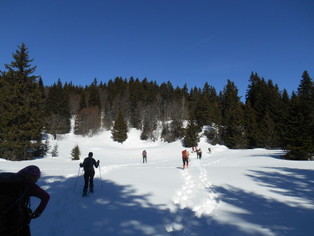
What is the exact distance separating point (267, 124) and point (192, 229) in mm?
42174

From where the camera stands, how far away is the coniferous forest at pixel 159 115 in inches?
974

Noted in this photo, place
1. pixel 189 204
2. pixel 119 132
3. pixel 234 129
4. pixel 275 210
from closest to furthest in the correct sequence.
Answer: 1. pixel 275 210
2. pixel 189 204
3. pixel 234 129
4. pixel 119 132

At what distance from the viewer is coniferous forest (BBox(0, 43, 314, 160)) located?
81.1 ft

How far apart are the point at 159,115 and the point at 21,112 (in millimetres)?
37483

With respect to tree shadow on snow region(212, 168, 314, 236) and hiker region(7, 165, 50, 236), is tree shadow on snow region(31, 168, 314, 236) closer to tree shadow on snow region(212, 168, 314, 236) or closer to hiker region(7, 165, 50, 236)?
tree shadow on snow region(212, 168, 314, 236)

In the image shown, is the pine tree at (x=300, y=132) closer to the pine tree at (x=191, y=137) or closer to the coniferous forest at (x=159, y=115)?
the coniferous forest at (x=159, y=115)

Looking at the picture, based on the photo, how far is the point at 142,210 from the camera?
601cm

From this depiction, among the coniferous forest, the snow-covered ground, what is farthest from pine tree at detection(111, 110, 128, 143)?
the snow-covered ground

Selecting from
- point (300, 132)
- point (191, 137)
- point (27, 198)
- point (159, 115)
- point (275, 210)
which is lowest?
point (275, 210)

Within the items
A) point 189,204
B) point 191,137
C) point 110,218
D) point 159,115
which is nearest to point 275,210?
point 189,204

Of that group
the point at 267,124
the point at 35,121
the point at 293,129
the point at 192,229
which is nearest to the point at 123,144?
the point at 35,121

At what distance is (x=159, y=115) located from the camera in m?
57.9

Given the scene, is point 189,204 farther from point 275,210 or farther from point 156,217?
point 275,210

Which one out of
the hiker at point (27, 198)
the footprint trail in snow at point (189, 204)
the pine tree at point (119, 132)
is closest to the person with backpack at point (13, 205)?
the hiker at point (27, 198)
